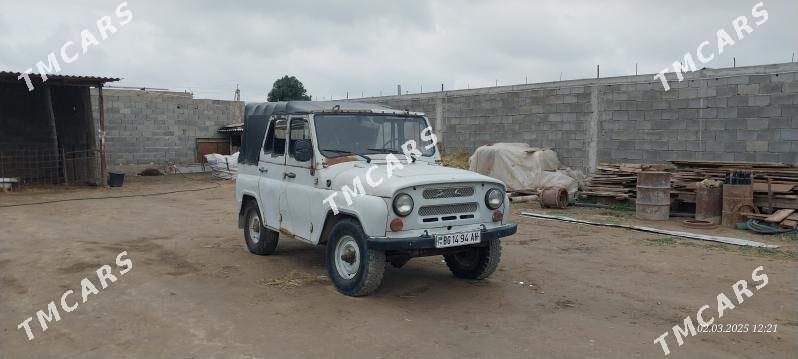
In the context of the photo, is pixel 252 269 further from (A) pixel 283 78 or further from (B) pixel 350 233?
(A) pixel 283 78

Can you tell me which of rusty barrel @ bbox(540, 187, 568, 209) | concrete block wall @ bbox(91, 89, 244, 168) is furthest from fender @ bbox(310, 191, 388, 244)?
concrete block wall @ bbox(91, 89, 244, 168)

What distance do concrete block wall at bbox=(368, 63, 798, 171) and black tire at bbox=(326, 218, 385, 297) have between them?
9650 mm

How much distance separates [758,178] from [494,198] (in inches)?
286

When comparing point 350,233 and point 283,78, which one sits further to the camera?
point 283,78

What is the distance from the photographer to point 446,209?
5.63 meters

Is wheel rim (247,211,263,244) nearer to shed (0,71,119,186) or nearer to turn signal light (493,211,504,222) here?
turn signal light (493,211,504,222)

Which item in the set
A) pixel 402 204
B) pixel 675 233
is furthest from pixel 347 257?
pixel 675 233

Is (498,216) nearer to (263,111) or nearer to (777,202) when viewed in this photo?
(263,111)

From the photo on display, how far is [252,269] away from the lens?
7.09 metres

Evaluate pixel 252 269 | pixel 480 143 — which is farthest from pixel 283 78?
pixel 252 269

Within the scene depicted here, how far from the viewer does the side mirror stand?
6.33 m

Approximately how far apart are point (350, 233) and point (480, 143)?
11953 mm

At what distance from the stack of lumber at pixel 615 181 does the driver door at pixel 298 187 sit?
26.6ft

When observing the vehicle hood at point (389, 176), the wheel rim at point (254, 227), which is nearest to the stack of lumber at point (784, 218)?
the vehicle hood at point (389, 176)
